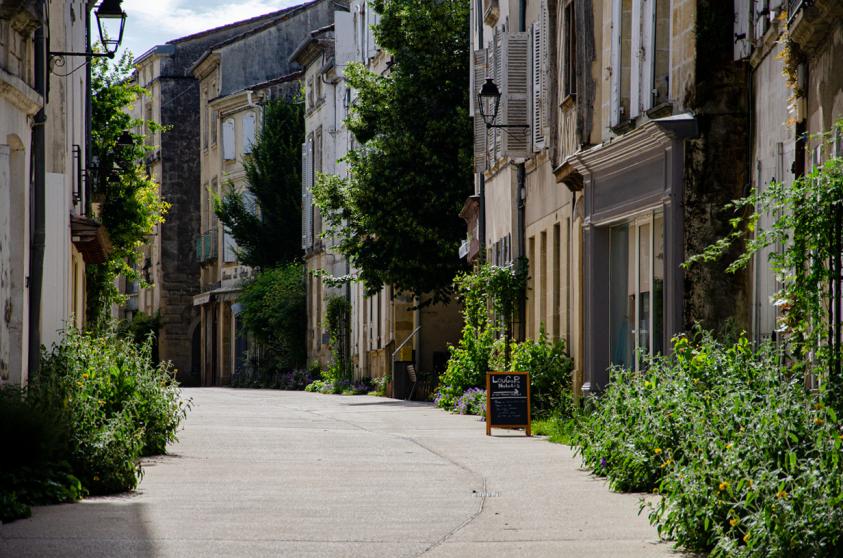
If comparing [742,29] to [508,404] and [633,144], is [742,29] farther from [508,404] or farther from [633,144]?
[508,404]

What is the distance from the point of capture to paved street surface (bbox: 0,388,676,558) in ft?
28.3

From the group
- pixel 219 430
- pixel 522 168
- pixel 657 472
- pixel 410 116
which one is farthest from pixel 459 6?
pixel 657 472

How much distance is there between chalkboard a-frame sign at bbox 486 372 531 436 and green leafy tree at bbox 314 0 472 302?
1424 cm

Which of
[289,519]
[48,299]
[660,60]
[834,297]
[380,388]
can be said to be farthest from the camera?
[380,388]

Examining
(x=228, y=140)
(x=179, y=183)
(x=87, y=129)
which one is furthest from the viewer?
(x=179, y=183)

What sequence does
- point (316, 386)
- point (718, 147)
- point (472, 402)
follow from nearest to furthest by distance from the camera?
point (718, 147) → point (472, 402) → point (316, 386)

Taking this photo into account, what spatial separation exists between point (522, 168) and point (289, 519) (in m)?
15.7

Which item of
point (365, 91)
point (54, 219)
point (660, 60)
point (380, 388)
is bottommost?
point (380, 388)

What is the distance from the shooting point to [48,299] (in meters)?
17.4

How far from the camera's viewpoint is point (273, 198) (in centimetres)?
5034

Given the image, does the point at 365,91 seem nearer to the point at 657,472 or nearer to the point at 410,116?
the point at 410,116

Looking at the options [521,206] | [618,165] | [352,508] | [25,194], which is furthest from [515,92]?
[352,508]

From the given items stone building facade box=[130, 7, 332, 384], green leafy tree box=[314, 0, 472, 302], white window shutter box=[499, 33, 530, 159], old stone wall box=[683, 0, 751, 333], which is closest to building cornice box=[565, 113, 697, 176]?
old stone wall box=[683, 0, 751, 333]

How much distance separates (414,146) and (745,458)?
25006mm
